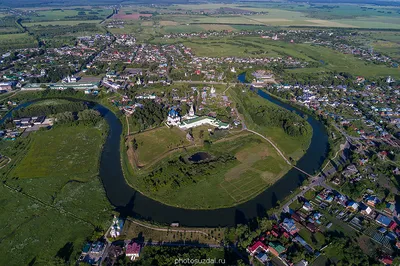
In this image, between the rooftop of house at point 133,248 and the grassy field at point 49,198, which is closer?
the rooftop of house at point 133,248

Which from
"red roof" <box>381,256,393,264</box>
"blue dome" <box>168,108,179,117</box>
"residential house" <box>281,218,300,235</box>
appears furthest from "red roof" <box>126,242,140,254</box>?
"blue dome" <box>168,108,179,117</box>

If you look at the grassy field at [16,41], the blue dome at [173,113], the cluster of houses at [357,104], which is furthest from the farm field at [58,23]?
the cluster of houses at [357,104]

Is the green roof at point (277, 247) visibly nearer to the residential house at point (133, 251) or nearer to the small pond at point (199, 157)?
the residential house at point (133, 251)

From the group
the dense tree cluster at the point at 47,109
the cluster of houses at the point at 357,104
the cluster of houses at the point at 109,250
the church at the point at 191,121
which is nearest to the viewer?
the cluster of houses at the point at 109,250

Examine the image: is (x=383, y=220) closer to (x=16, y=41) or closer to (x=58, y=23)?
(x=16, y=41)

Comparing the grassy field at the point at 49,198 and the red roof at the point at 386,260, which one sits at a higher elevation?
the red roof at the point at 386,260

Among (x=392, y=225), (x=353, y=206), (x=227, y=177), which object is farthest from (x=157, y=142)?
(x=392, y=225)

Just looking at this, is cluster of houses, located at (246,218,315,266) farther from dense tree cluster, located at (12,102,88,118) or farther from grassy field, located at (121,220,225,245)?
dense tree cluster, located at (12,102,88,118)
